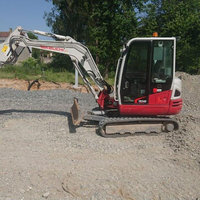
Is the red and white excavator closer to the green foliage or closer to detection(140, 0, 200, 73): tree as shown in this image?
the green foliage

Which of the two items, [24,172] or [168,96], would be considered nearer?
[24,172]

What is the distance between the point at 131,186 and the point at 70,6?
52.7 ft

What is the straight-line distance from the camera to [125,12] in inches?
580

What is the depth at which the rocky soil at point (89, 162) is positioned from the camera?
3311mm

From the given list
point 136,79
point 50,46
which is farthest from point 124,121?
point 50,46

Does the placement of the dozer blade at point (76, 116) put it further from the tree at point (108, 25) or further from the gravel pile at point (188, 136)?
the tree at point (108, 25)

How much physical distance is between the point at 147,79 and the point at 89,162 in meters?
2.32

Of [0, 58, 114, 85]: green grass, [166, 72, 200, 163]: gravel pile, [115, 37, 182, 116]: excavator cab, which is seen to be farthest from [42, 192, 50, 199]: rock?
[0, 58, 114, 85]: green grass

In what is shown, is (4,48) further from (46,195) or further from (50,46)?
(46,195)

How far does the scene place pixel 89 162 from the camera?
4.20m

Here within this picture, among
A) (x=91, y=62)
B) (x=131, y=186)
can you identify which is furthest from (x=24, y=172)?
(x=91, y=62)

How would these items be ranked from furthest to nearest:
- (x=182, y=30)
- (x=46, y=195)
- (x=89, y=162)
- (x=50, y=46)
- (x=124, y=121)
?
(x=182, y=30) → (x=50, y=46) → (x=124, y=121) → (x=89, y=162) → (x=46, y=195)

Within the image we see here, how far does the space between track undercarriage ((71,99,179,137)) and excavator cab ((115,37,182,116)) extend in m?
0.19

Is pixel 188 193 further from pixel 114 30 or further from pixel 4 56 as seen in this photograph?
pixel 114 30
